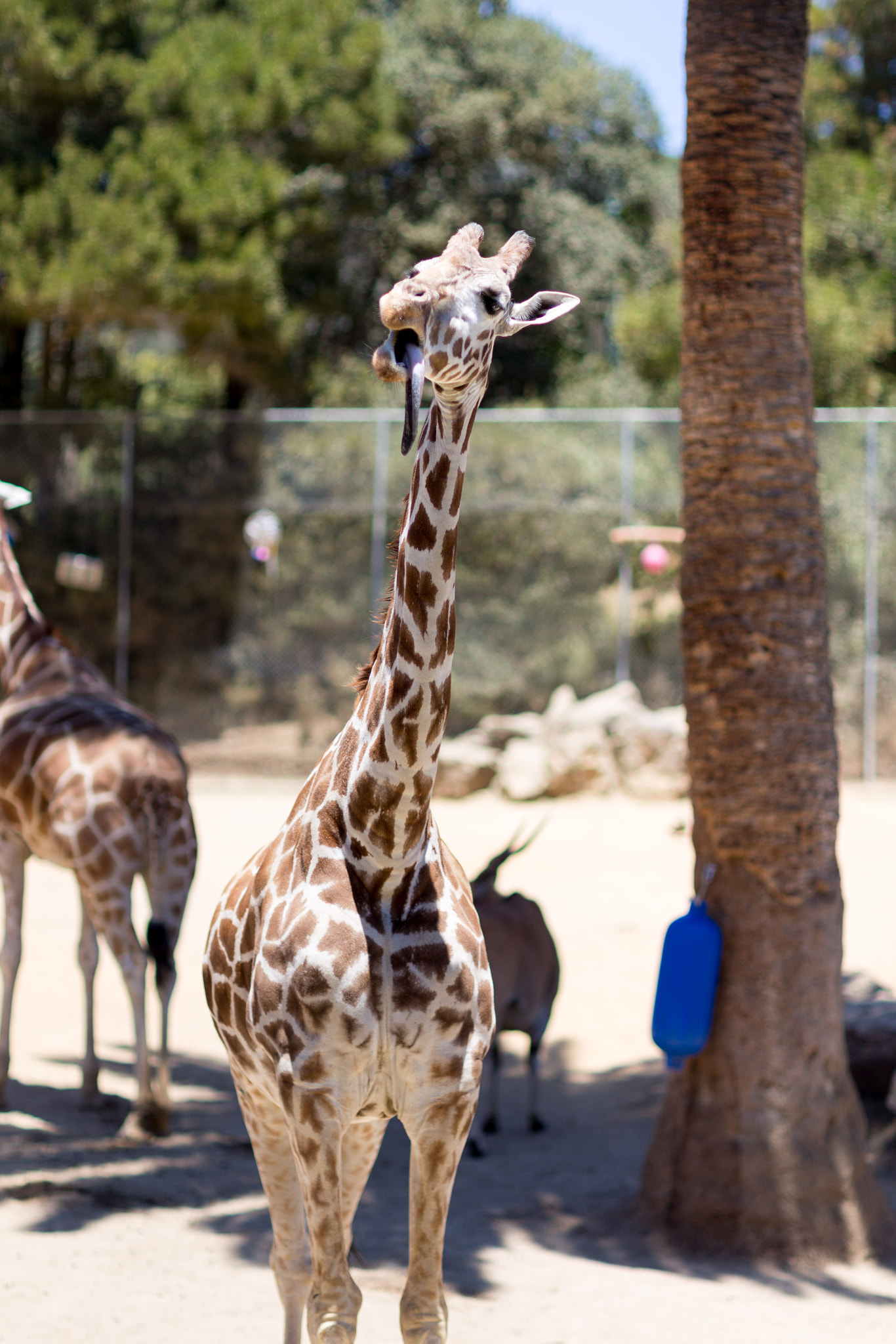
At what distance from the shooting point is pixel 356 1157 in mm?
3598

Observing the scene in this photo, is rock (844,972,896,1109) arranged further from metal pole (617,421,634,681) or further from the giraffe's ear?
metal pole (617,421,634,681)

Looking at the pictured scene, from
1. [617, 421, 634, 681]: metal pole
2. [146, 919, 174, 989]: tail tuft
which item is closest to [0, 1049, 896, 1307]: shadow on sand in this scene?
[146, 919, 174, 989]: tail tuft

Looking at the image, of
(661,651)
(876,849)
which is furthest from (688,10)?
(661,651)

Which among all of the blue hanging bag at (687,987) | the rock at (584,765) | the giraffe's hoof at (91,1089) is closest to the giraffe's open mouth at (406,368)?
the blue hanging bag at (687,987)

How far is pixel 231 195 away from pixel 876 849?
11503 mm

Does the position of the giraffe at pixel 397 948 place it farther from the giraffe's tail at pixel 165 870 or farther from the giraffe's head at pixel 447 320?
the giraffe's tail at pixel 165 870

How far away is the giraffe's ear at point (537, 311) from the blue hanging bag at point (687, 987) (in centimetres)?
310

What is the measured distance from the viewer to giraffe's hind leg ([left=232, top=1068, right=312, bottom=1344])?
3535mm

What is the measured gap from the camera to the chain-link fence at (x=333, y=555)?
15.7 m

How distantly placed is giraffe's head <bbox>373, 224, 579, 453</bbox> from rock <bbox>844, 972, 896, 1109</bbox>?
503 cm

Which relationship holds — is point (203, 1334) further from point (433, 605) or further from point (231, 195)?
point (231, 195)

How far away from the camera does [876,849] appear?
11.9 meters

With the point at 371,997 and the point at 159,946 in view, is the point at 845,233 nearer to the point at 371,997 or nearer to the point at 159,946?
the point at 159,946

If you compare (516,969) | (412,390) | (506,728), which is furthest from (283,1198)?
(506,728)
